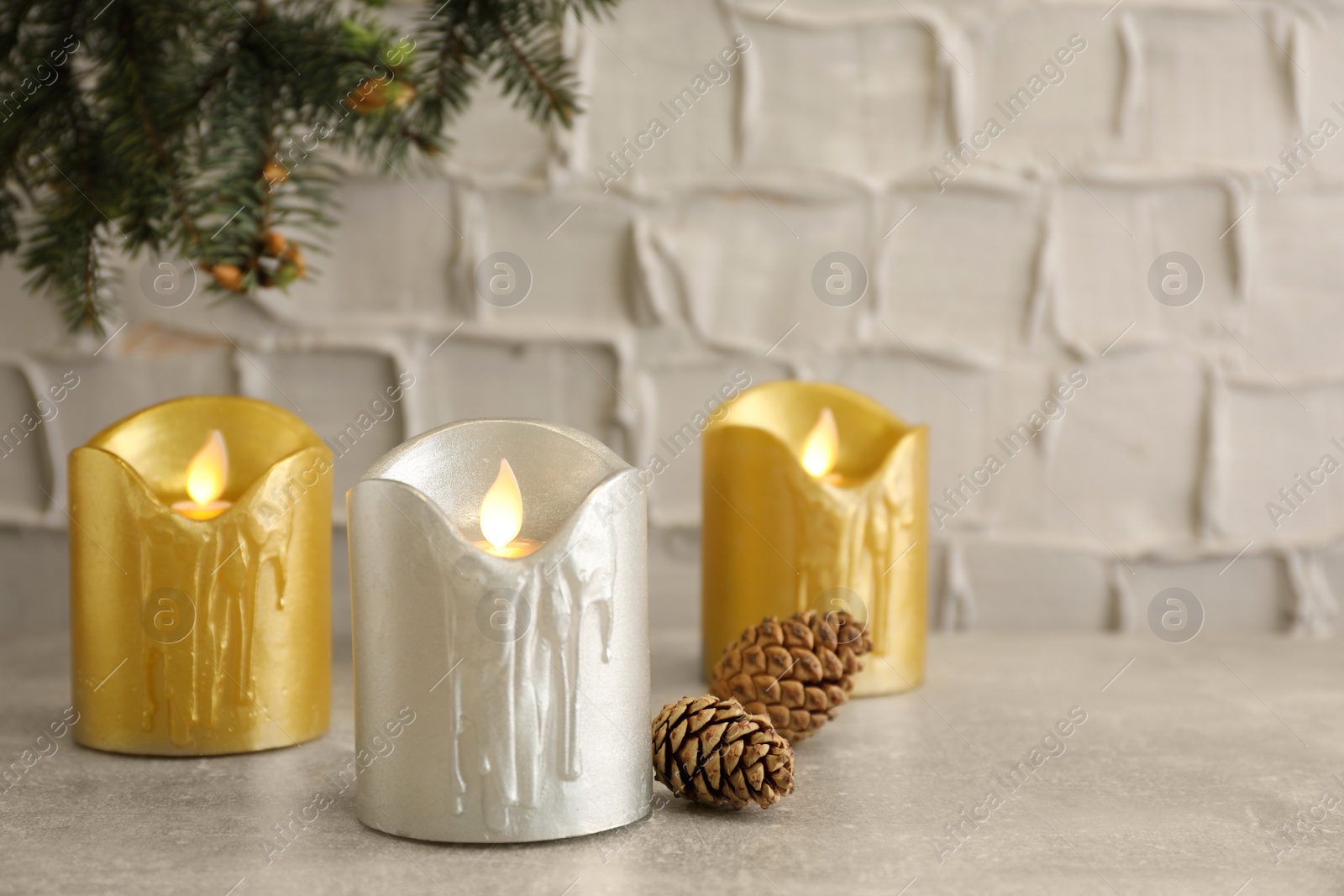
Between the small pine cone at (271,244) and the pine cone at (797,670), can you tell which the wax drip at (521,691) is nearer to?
the pine cone at (797,670)

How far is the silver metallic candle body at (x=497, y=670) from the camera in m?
0.47

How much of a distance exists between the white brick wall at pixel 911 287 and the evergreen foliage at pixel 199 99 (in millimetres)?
219

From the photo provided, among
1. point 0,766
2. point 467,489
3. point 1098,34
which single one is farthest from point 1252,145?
point 0,766

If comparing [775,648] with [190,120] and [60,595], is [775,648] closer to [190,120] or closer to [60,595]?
[190,120]

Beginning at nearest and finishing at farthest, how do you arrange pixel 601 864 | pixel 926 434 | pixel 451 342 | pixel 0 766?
pixel 601 864
pixel 0 766
pixel 926 434
pixel 451 342

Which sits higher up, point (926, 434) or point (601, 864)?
point (926, 434)

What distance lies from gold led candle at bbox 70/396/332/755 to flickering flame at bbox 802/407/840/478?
306 mm

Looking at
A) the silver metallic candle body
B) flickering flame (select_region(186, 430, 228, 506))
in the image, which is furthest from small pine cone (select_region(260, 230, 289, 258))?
the silver metallic candle body

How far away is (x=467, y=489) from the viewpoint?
0.54 meters

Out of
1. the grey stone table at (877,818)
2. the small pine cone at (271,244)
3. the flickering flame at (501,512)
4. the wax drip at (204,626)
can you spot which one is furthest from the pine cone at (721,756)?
the small pine cone at (271,244)

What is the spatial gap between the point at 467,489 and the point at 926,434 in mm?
341

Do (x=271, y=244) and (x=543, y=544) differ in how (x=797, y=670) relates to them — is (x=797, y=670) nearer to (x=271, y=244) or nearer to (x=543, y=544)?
(x=543, y=544)

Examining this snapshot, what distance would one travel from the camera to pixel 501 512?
0.51 m

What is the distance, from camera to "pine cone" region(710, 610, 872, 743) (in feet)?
1.98
